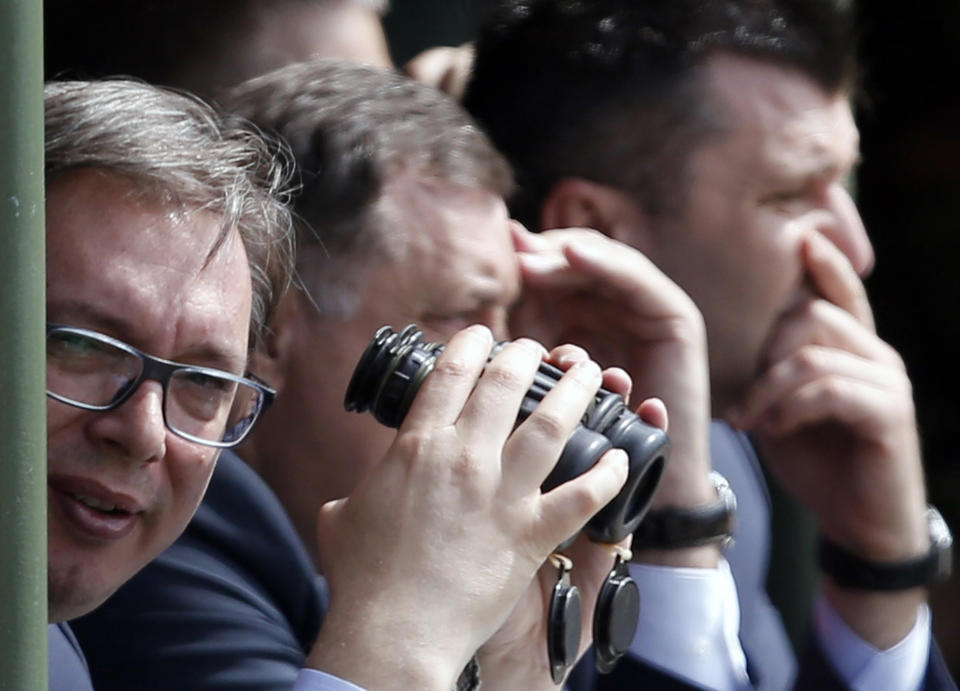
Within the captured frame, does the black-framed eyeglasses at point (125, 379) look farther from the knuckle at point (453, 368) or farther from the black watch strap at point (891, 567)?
the black watch strap at point (891, 567)

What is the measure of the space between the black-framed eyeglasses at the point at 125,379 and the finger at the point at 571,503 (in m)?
0.31

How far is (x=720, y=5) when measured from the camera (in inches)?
100

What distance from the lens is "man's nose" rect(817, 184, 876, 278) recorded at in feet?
8.02

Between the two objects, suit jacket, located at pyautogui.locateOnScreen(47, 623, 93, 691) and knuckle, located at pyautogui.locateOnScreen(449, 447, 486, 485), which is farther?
suit jacket, located at pyautogui.locateOnScreen(47, 623, 93, 691)

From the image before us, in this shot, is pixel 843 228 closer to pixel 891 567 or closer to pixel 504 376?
pixel 891 567

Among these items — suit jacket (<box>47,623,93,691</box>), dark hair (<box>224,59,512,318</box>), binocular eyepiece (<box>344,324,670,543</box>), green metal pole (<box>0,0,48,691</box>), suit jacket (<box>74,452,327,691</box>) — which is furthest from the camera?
dark hair (<box>224,59,512,318</box>)

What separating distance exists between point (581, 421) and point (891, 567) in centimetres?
98

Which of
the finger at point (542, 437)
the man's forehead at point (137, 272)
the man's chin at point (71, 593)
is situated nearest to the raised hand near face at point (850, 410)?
the finger at point (542, 437)

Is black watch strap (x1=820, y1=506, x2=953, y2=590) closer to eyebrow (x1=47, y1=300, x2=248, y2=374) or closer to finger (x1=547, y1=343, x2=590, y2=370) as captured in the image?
finger (x1=547, y1=343, x2=590, y2=370)

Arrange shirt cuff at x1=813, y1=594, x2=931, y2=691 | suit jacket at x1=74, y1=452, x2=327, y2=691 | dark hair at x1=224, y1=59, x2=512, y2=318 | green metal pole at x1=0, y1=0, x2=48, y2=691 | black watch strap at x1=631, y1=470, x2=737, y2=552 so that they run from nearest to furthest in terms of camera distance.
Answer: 1. green metal pole at x1=0, y1=0, x2=48, y2=691
2. suit jacket at x1=74, y1=452, x2=327, y2=691
3. dark hair at x1=224, y1=59, x2=512, y2=318
4. black watch strap at x1=631, y1=470, x2=737, y2=552
5. shirt cuff at x1=813, y1=594, x2=931, y2=691

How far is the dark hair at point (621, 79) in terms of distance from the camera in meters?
2.47

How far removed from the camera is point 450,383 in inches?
56.3

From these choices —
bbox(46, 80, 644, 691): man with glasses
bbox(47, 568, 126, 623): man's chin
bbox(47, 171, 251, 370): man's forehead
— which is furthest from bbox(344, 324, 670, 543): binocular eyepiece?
bbox(47, 568, 126, 623): man's chin

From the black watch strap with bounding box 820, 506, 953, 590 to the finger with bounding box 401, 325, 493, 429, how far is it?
1129mm
